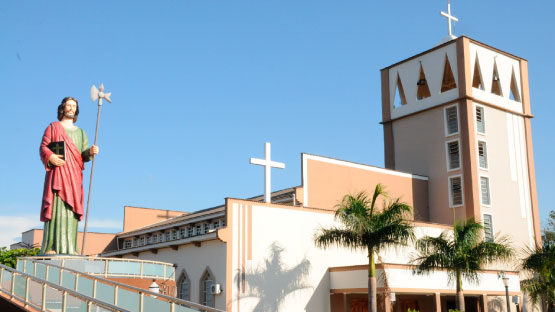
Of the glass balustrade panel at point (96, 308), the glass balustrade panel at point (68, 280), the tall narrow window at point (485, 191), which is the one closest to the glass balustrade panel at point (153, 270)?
the glass balustrade panel at point (68, 280)

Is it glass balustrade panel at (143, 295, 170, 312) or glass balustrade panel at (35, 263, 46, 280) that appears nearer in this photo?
glass balustrade panel at (143, 295, 170, 312)

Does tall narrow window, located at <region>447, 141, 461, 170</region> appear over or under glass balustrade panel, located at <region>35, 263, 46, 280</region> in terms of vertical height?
over

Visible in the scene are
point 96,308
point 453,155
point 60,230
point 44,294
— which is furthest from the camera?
point 453,155

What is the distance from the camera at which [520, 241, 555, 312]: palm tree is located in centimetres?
3569

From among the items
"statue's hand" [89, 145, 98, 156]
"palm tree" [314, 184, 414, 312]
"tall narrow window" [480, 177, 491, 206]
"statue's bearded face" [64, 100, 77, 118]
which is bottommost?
"palm tree" [314, 184, 414, 312]

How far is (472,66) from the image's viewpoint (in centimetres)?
4212

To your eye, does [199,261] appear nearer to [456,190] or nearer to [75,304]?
[75,304]

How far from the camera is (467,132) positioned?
40.5m

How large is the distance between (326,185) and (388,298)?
832 cm

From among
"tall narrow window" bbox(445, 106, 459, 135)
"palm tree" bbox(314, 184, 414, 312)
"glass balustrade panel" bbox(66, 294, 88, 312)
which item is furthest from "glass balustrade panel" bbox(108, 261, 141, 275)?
"tall narrow window" bbox(445, 106, 459, 135)

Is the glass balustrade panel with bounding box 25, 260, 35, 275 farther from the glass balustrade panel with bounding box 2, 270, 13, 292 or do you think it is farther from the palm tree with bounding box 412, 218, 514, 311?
the palm tree with bounding box 412, 218, 514, 311

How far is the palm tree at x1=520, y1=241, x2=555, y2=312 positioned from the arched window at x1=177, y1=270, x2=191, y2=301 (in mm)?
18706

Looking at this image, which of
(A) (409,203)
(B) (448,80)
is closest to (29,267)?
(A) (409,203)

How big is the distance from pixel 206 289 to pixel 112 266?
920 centimetres
